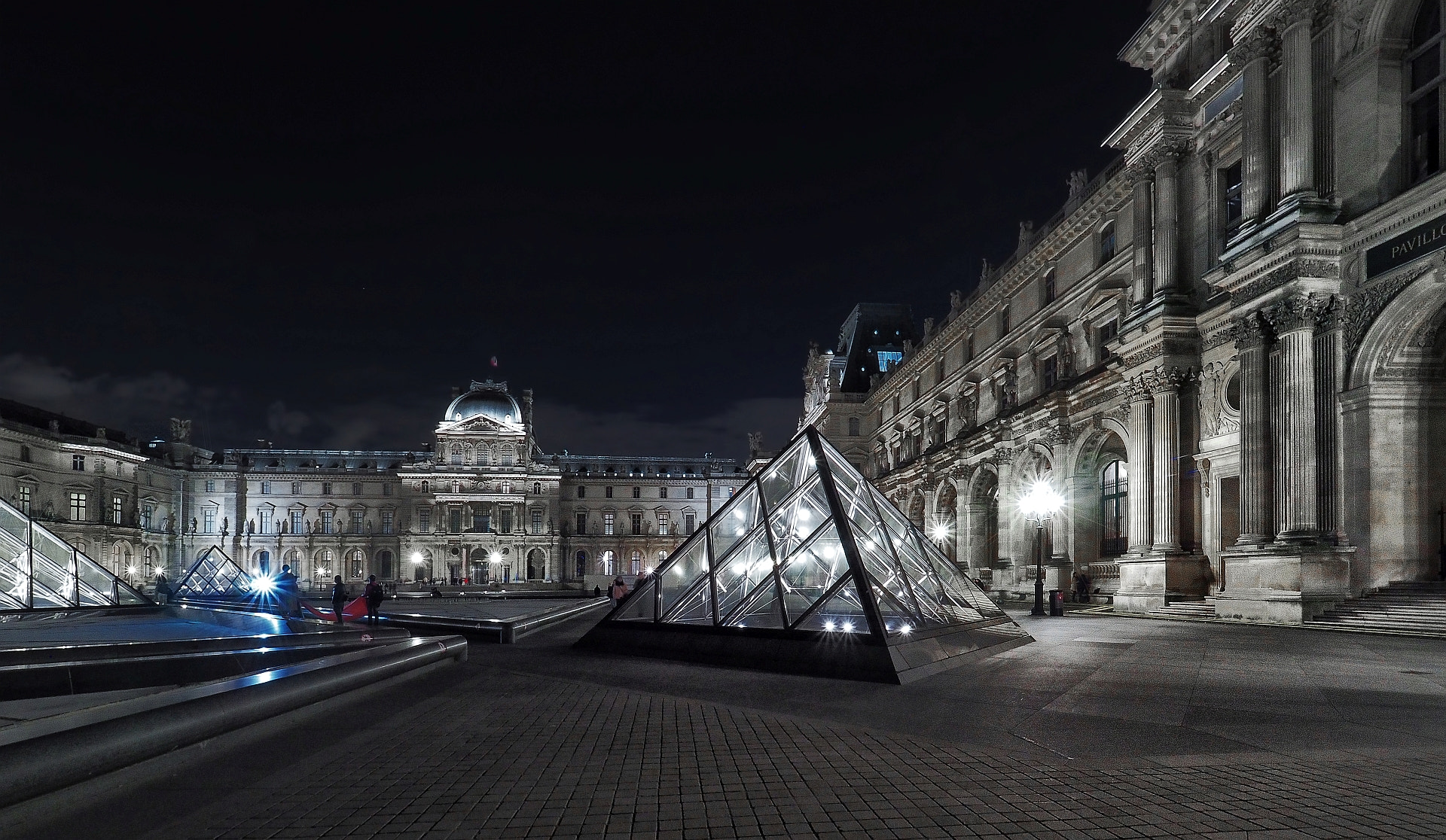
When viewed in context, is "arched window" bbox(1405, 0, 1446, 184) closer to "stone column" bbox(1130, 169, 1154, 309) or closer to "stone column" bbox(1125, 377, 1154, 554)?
"stone column" bbox(1130, 169, 1154, 309)

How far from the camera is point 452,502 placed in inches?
3295

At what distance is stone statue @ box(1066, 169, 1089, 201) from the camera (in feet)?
95.7

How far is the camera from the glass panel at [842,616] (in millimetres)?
10305

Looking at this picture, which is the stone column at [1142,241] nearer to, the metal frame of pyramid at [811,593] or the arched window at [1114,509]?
the arched window at [1114,509]

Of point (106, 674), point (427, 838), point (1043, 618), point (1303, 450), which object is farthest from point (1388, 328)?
point (106, 674)

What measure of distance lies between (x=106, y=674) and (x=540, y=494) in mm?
78635

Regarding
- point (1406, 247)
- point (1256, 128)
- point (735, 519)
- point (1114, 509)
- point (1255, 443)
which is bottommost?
point (1114, 509)

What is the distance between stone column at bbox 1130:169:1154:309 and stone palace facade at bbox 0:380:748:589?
200 ft

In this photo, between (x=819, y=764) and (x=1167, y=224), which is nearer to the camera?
(x=819, y=764)

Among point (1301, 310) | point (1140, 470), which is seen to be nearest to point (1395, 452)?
point (1301, 310)

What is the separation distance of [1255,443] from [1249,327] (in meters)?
2.25

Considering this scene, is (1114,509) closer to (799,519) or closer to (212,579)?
(799,519)

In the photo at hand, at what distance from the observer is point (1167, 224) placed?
21906 mm

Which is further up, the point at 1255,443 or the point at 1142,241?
the point at 1142,241
